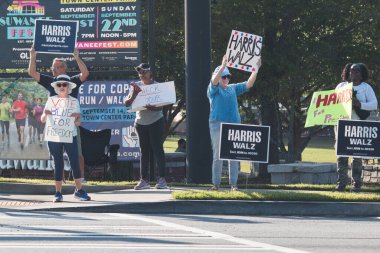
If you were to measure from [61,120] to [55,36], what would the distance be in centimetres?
215

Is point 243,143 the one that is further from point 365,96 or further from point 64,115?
point 64,115

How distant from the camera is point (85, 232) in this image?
32.9 feet

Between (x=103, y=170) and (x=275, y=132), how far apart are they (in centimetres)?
952

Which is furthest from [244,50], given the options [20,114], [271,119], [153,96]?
[271,119]

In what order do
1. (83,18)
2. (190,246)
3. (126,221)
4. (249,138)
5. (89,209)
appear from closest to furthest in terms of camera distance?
1. (190,246)
2. (126,221)
3. (89,209)
4. (249,138)
5. (83,18)

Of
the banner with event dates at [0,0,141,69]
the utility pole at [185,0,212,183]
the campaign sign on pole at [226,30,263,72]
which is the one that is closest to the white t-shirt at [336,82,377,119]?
the campaign sign on pole at [226,30,263,72]

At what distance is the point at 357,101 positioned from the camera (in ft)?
42.7

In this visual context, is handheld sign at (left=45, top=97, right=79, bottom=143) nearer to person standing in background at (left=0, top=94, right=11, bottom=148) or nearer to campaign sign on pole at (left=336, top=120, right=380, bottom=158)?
campaign sign on pole at (left=336, top=120, right=380, bottom=158)

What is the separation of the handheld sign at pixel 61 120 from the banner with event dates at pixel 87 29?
547cm

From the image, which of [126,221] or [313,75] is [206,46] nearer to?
[126,221]

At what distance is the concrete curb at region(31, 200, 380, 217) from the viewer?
11.8 metres

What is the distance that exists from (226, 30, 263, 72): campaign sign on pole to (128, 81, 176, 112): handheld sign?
109 centimetres

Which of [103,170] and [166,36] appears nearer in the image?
[103,170]

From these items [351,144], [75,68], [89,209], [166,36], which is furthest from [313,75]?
[89,209]
